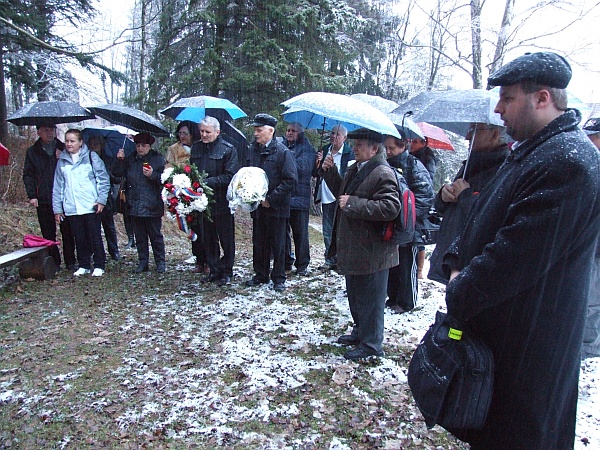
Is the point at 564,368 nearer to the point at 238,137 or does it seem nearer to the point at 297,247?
the point at 297,247

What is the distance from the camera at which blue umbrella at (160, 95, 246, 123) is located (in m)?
6.58

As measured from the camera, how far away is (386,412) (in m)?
3.34

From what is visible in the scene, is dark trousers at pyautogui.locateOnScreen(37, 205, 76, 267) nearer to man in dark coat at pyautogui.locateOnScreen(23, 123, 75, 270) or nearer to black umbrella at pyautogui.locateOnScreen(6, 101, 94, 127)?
man in dark coat at pyautogui.locateOnScreen(23, 123, 75, 270)

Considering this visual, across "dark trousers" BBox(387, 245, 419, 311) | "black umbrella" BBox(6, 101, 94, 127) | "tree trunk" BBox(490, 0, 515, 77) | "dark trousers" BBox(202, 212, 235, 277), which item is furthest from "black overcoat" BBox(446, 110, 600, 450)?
"tree trunk" BBox(490, 0, 515, 77)

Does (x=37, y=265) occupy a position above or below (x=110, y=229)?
below

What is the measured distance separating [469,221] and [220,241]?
489 cm

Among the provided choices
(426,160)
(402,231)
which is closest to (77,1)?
(426,160)

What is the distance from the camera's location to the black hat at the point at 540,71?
1590mm

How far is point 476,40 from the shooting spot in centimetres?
1409

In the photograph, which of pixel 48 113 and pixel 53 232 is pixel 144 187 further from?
pixel 53 232

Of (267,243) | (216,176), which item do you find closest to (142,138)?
(216,176)

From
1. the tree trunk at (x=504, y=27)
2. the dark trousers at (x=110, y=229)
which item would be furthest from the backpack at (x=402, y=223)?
the tree trunk at (x=504, y=27)

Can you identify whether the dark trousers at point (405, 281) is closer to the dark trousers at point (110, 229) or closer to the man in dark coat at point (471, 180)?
the man in dark coat at point (471, 180)

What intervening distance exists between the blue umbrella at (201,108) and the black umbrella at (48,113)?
1.40 metres
